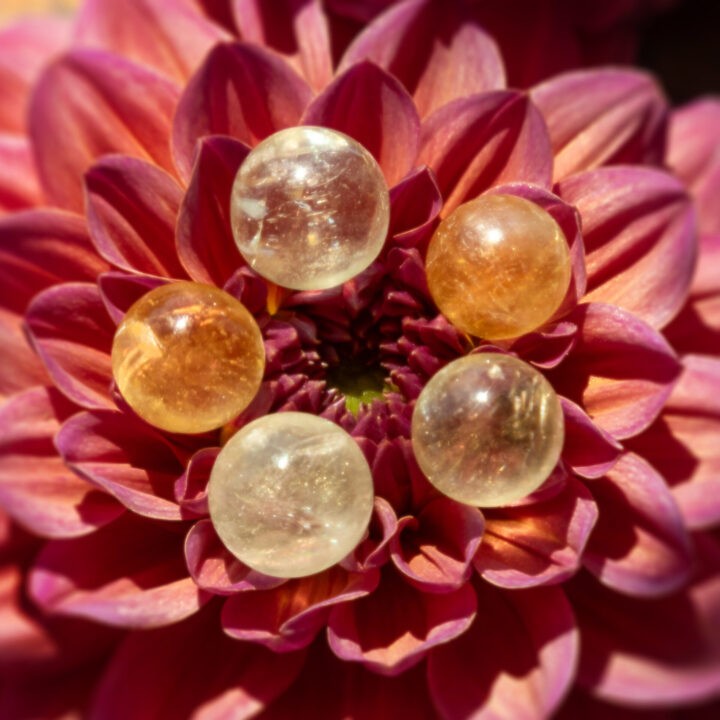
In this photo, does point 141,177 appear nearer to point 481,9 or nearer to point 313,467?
point 313,467

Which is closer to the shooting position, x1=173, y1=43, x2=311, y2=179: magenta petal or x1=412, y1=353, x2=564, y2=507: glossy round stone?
x1=412, y1=353, x2=564, y2=507: glossy round stone

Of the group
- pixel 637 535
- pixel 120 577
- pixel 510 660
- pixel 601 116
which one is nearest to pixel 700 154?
pixel 601 116

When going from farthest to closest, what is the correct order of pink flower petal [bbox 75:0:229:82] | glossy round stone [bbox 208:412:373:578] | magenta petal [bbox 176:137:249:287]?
pink flower petal [bbox 75:0:229:82] < magenta petal [bbox 176:137:249:287] < glossy round stone [bbox 208:412:373:578]

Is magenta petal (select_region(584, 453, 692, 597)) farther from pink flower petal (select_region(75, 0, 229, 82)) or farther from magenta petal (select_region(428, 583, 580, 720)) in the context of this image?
pink flower petal (select_region(75, 0, 229, 82))

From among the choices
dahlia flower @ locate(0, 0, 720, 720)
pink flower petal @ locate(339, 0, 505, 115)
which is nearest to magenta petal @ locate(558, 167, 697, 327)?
dahlia flower @ locate(0, 0, 720, 720)

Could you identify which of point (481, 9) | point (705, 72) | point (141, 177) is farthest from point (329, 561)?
point (705, 72)

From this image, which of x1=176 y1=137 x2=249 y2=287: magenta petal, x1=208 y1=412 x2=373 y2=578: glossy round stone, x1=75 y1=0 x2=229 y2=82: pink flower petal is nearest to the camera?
x1=208 y1=412 x2=373 y2=578: glossy round stone

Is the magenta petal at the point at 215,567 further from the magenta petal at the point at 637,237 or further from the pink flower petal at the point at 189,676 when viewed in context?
the magenta petal at the point at 637,237
